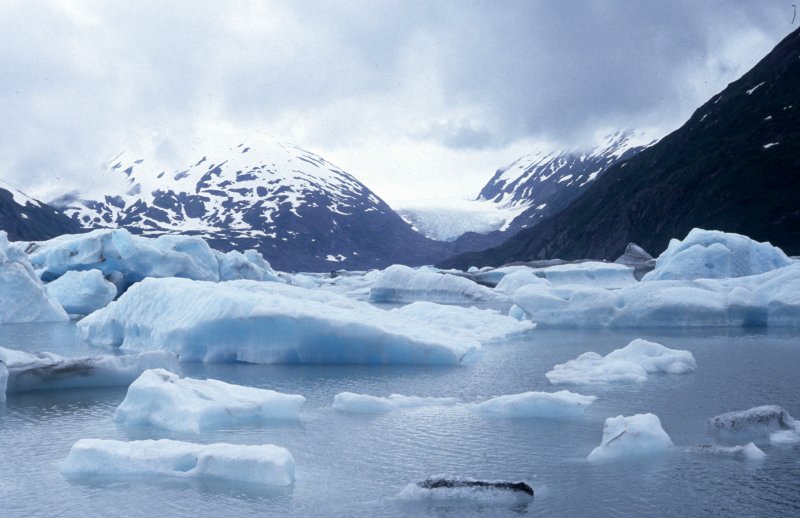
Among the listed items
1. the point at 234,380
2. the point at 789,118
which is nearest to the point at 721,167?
the point at 789,118

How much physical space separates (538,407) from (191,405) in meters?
4.46

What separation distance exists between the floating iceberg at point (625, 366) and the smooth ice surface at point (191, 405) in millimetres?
5175

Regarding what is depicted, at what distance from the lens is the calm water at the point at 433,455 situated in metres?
6.49

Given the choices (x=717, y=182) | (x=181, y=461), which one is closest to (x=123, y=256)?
(x=181, y=461)

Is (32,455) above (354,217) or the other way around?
the other way around

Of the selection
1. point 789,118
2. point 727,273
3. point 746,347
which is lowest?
point 746,347

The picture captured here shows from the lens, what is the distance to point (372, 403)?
10680 mm

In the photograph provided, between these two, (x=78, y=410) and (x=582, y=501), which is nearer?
(x=582, y=501)

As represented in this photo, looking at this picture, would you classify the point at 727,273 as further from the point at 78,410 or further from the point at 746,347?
the point at 78,410

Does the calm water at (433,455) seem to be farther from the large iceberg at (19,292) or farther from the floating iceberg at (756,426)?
the large iceberg at (19,292)

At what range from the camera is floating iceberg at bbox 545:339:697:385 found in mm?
12875

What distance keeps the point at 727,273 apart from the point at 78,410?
92.3 ft

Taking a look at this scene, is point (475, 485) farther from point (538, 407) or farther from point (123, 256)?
point (123, 256)

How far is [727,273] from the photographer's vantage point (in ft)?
105
